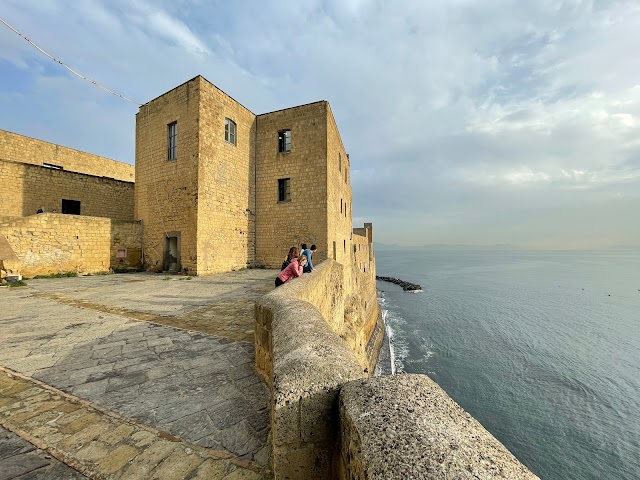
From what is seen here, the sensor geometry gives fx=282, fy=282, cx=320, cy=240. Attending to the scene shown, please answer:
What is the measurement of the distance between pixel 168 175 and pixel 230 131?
3743 millimetres

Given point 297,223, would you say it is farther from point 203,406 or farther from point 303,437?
point 303,437

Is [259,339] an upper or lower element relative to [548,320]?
upper

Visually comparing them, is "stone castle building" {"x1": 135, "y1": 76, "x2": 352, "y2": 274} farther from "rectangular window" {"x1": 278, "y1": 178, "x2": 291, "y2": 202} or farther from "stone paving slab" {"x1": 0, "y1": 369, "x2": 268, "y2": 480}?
"stone paving slab" {"x1": 0, "y1": 369, "x2": 268, "y2": 480}

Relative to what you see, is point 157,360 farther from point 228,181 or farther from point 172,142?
point 172,142

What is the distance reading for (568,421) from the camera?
53.3 feet

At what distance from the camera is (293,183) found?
15.1 m

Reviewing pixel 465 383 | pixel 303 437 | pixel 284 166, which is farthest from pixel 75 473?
pixel 465 383

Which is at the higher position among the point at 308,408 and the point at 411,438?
the point at 411,438

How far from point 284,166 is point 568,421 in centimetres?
2180

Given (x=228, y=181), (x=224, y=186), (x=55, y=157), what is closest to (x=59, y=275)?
(x=224, y=186)

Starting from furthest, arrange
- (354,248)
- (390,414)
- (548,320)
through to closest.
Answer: (548,320) → (354,248) → (390,414)

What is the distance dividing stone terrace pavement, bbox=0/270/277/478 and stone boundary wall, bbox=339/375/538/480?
3.81ft

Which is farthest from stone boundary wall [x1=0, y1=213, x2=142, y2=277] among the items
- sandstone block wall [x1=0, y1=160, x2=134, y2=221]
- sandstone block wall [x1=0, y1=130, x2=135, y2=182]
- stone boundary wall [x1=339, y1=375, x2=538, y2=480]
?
stone boundary wall [x1=339, y1=375, x2=538, y2=480]

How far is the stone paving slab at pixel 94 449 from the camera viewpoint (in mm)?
1896
